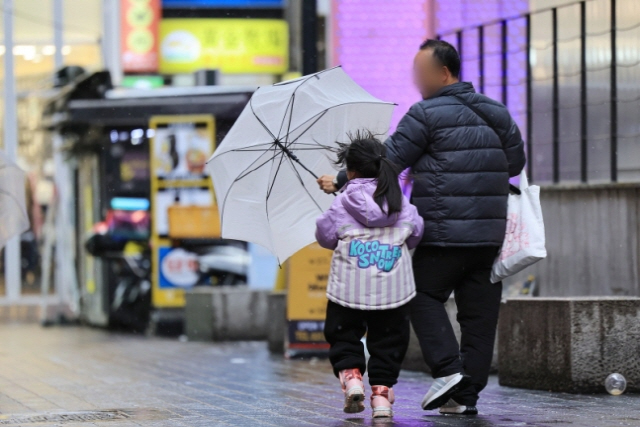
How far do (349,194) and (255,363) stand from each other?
4459 millimetres

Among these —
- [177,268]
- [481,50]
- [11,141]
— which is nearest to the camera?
[481,50]

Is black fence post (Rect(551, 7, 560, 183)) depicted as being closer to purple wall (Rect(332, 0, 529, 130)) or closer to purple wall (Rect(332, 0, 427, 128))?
purple wall (Rect(332, 0, 529, 130))

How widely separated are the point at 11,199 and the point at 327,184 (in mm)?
2801

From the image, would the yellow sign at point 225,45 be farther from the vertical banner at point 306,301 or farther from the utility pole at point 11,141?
the vertical banner at point 306,301

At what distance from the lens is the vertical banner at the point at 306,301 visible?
404 inches

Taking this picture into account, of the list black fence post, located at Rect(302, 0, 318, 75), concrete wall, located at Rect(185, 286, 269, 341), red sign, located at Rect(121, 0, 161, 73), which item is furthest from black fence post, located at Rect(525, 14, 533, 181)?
red sign, located at Rect(121, 0, 161, 73)

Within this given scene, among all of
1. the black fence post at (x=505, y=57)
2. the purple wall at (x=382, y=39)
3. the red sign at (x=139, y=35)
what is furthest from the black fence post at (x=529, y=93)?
the red sign at (x=139, y=35)

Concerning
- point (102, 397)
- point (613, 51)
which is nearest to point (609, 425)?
point (102, 397)

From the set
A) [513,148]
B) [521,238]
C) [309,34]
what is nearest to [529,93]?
[309,34]

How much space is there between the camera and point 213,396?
7168 mm

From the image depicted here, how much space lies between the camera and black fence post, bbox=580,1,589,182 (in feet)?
28.5

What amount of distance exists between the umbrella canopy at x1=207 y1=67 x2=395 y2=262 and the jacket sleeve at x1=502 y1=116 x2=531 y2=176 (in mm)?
636

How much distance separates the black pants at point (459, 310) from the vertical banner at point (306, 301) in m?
4.27

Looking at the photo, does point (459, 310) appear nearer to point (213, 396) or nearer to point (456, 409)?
point (456, 409)
